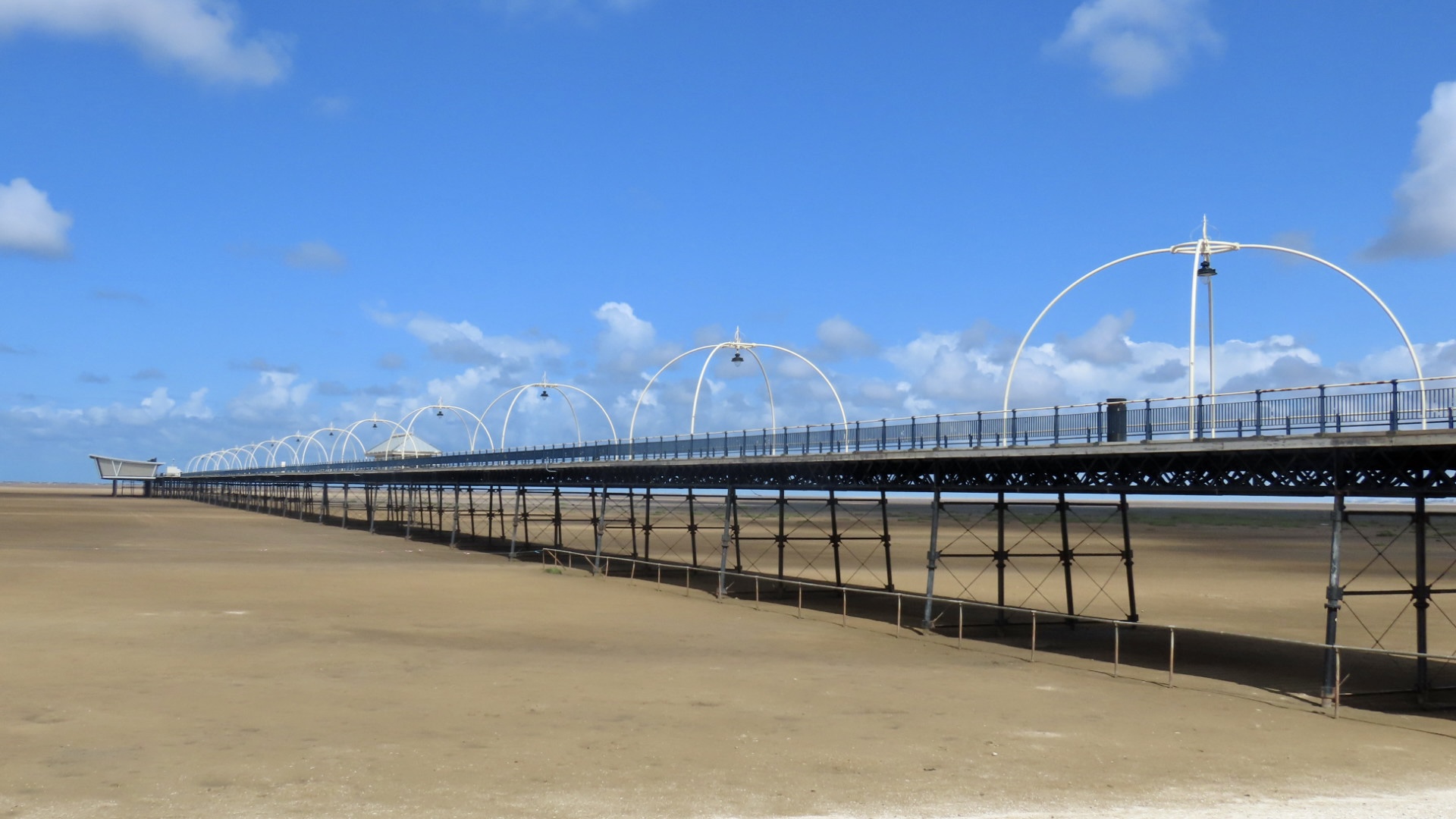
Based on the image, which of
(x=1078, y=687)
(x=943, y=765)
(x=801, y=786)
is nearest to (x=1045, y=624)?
(x=1078, y=687)

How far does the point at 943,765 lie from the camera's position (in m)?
17.4

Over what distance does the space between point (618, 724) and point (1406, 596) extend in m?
40.7

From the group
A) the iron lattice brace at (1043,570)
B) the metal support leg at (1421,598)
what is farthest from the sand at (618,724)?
the iron lattice brace at (1043,570)

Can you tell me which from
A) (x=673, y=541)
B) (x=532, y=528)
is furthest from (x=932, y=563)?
(x=532, y=528)

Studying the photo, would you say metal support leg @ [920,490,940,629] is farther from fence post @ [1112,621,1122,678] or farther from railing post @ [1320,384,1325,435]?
railing post @ [1320,384,1325,435]

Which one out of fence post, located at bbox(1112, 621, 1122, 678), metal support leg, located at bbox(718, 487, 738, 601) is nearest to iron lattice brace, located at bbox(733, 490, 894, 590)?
metal support leg, located at bbox(718, 487, 738, 601)

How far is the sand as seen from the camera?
1529 centimetres

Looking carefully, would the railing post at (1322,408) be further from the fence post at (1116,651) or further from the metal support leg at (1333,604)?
the fence post at (1116,651)

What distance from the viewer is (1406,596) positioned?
4772cm

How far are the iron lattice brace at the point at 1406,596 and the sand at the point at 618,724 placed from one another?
8.30 feet

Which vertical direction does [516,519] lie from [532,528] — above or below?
above

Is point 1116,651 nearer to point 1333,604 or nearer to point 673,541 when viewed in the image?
point 1333,604

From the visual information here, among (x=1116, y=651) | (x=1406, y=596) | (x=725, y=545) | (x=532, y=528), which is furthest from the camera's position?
(x=532, y=528)

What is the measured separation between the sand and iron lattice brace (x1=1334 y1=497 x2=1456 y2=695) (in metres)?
2.53
